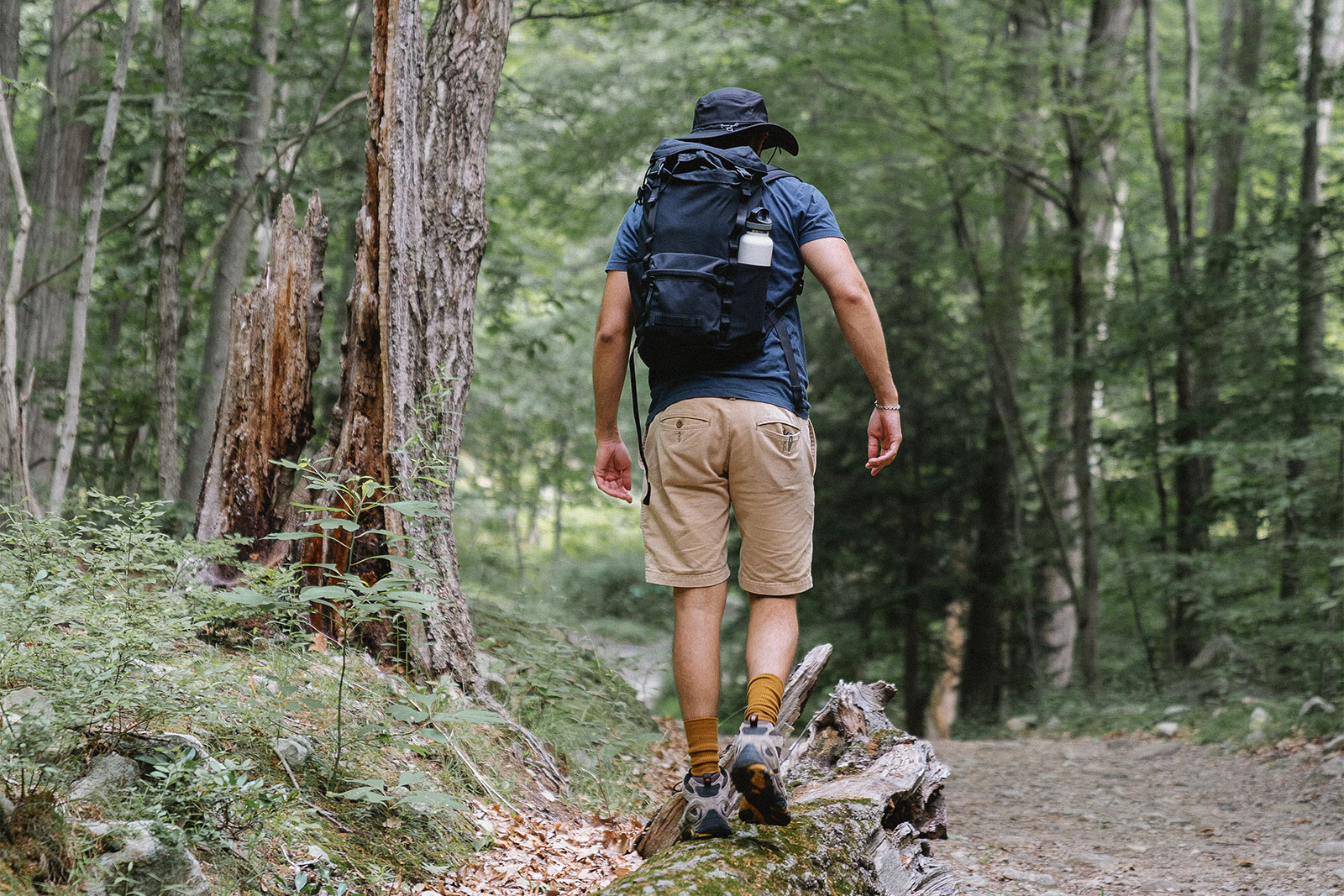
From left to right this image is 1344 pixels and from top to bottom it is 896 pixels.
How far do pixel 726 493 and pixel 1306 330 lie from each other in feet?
27.1

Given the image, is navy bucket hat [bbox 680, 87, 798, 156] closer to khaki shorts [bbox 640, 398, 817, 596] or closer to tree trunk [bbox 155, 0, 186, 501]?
khaki shorts [bbox 640, 398, 817, 596]

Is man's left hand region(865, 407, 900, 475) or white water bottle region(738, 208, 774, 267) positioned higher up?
white water bottle region(738, 208, 774, 267)

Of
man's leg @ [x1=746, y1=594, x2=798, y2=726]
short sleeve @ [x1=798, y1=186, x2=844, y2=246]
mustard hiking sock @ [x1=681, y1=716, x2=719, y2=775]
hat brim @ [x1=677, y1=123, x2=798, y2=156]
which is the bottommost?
mustard hiking sock @ [x1=681, y1=716, x2=719, y2=775]

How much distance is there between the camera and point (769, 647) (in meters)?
2.93

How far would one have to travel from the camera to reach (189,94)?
273 inches

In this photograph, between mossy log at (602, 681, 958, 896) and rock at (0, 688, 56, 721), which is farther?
mossy log at (602, 681, 958, 896)

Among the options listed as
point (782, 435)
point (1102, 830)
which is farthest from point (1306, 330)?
point (782, 435)

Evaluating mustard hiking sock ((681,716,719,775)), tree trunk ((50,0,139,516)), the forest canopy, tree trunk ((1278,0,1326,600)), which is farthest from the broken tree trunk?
tree trunk ((1278,0,1326,600))

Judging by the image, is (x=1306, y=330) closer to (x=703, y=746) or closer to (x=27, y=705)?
(x=703, y=746)

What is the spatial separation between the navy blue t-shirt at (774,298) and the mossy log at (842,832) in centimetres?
125

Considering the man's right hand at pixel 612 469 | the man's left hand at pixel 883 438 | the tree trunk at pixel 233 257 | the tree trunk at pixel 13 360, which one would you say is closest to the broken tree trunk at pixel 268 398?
the tree trunk at pixel 13 360

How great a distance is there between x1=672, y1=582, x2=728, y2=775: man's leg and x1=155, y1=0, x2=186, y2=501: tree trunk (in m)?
4.17

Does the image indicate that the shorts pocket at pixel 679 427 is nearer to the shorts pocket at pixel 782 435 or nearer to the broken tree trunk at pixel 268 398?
the shorts pocket at pixel 782 435

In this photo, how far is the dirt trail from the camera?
3898 millimetres
